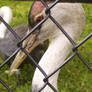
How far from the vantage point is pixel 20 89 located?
309cm

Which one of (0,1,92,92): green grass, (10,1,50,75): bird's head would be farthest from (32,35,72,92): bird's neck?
(0,1,92,92): green grass

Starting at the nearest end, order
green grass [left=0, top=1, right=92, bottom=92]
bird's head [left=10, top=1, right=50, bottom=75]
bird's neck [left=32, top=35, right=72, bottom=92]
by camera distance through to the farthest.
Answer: bird's neck [left=32, top=35, right=72, bottom=92], bird's head [left=10, top=1, right=50, bottom=75], green grass [left=0, top=1, right=92, bottom=92]

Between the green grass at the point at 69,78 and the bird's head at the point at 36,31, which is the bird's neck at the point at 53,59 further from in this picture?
the green grass at the point at 69,78

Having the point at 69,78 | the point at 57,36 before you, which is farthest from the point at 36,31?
the point at 69,78

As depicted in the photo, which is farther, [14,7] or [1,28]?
[14,7]

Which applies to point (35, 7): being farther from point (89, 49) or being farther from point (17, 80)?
point (89, 49)

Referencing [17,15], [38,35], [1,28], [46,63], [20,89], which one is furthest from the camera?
[17,15]

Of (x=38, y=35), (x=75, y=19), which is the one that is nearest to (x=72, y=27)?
(x=75, y=19)

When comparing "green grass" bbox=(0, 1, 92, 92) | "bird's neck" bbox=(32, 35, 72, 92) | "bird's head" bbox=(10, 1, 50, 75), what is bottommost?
"green grass" bbox=(0, 1, 92, 92)

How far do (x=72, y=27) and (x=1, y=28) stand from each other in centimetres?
172

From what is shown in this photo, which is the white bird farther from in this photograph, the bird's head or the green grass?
the green grass

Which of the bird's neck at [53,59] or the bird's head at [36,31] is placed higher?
the bird's head at [36,31]

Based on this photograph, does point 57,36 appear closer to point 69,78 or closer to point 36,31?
point 36,31

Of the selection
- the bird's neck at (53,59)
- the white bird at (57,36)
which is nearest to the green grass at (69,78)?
the white bird at (57,36)
